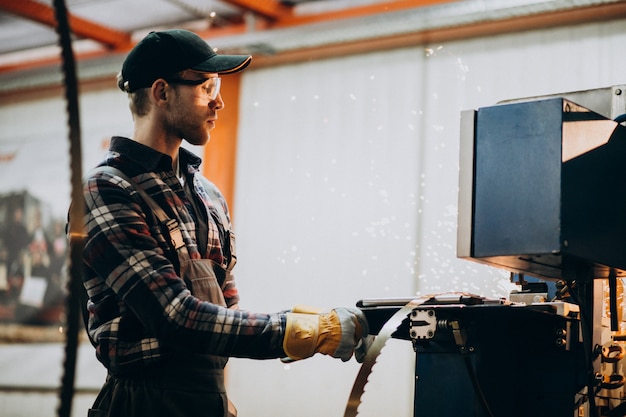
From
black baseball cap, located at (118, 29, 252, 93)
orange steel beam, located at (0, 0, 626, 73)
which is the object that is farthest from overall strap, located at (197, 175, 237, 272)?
orange steel beam, located at (0, 0, 626, 73)

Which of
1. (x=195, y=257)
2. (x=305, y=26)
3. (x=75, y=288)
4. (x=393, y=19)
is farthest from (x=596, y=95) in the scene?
(x=305, y=26)

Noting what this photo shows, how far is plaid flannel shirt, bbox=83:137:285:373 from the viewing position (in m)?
1.73

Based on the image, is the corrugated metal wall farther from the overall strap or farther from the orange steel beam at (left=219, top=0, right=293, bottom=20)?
the overall strap

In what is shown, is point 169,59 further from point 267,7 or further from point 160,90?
point 267,7

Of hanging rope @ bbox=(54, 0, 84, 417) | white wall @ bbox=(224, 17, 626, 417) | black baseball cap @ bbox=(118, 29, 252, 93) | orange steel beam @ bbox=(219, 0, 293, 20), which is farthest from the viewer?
orange steel beam @ bbox=(219, 0, 293, 20)

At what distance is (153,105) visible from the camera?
6.68ft

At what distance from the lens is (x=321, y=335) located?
5.79 ft

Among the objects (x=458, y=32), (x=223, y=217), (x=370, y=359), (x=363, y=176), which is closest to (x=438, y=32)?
(x=458, y=32)

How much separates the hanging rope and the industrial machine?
3.67 ft

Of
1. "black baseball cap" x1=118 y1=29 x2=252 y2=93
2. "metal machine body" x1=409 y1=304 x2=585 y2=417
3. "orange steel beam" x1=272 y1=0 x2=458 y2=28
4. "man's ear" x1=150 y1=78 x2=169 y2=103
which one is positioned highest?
"orange steel beam" x1=272 y1=0 x2=458 y2=28

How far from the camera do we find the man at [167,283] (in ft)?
5.71

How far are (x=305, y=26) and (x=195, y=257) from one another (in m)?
3.03

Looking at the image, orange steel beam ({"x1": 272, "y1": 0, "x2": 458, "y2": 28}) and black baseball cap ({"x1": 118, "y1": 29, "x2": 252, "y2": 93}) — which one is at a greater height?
orange steel beam ({"x1": 272, "y1": 0, "x2": 458, "y2": 28})

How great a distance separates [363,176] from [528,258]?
280 centimetres
